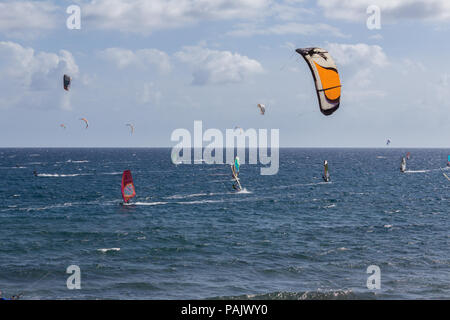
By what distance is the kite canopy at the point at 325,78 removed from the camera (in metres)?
19.0

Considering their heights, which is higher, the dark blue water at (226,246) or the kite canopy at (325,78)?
the kite canopy at (325,78)

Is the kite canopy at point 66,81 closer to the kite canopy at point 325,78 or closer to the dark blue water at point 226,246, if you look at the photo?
the dark blue water at point 226,246

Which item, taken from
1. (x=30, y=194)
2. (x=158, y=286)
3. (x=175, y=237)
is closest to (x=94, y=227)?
(x=175, y=237)

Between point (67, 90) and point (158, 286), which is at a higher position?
point (67, 90)

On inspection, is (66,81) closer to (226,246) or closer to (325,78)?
(226,246)

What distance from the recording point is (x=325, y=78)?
62.4 ft

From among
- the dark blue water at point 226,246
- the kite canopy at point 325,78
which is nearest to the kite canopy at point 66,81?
the dark blue water at point 226,246

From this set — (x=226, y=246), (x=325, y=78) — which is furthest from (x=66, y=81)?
(x=325, y=78)

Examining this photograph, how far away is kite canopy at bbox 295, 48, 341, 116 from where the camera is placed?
19.0 metres

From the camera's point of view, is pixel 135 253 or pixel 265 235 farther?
pixel 265 235
